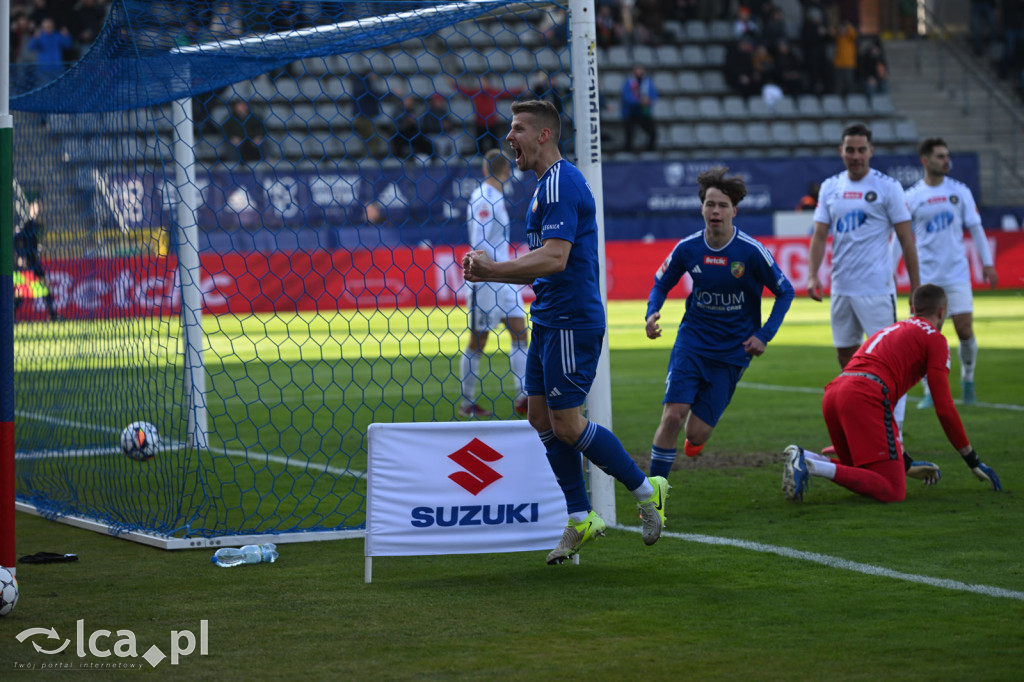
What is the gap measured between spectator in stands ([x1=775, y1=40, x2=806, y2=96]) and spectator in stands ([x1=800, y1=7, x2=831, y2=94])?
25 centimetres

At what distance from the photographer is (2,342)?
15.5ft

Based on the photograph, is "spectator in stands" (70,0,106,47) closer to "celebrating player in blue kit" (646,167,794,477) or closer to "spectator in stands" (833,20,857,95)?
"spectator in stands" (833,20,857,95)

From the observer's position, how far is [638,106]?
88.9ft

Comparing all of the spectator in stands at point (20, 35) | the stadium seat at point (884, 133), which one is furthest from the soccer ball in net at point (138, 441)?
the stadium seat at point (884, 133)

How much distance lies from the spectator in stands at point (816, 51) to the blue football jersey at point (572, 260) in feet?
86.5

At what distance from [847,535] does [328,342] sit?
11.2 m

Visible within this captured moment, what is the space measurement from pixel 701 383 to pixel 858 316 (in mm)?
2110

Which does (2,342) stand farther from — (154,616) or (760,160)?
(760,160)

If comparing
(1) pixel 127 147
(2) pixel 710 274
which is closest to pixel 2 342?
(1) pixel 127 147

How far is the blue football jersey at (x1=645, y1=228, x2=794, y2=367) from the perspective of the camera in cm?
643

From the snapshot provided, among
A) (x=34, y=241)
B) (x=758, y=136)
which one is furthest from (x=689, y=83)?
(x=34, y=241)

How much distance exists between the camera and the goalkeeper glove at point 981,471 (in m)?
6.48

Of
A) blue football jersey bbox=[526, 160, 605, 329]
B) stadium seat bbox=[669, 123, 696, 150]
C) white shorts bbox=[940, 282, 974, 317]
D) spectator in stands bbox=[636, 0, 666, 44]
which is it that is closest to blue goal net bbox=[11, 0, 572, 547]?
blue football jersey bbox=[526, 160, 605, 329]

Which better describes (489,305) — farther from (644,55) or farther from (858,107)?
(858,107)
